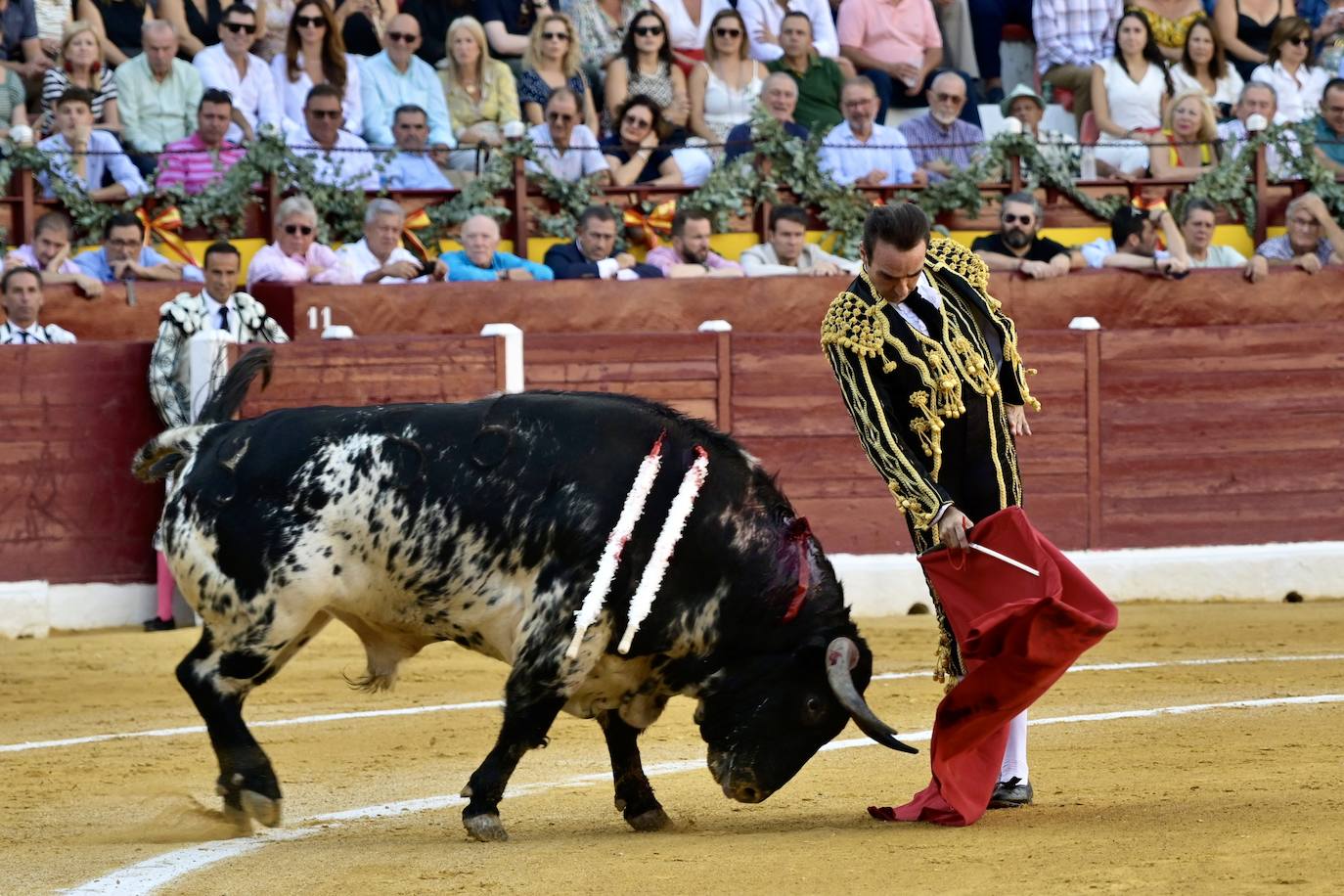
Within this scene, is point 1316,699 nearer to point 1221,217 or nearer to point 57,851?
point 57,851

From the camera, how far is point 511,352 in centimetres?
1036

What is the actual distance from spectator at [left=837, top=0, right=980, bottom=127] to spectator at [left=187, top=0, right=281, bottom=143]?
358 cm

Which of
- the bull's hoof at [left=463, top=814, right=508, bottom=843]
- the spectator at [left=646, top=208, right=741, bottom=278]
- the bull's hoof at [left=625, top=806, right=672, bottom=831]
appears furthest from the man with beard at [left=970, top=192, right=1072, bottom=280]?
the bull's hoof at [left=463, top=814, right=508, bottom=843]

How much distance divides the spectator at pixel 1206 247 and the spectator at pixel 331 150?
4.28 meters

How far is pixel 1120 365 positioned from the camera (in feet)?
36.9

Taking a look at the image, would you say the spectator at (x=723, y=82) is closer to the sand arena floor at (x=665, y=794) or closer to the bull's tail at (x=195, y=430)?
the sand arena floor at (x=665, y=794)

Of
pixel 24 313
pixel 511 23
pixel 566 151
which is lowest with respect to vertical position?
pixel 24 313

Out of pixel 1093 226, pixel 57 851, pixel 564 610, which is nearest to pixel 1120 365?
pixel 1093 226

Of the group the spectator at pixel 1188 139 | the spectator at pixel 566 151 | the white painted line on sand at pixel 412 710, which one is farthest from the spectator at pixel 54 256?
the spectator at pixel 1188 139

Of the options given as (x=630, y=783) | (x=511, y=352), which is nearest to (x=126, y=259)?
(x=511, y=352)

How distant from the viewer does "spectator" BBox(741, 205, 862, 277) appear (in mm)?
11078

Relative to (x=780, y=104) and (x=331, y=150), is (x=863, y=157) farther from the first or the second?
(x=331, y=150)

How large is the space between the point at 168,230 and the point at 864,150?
376 centimetres

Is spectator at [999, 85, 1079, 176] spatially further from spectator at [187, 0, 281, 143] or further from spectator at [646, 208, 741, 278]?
spectator at [187, 0, 281, 143]
